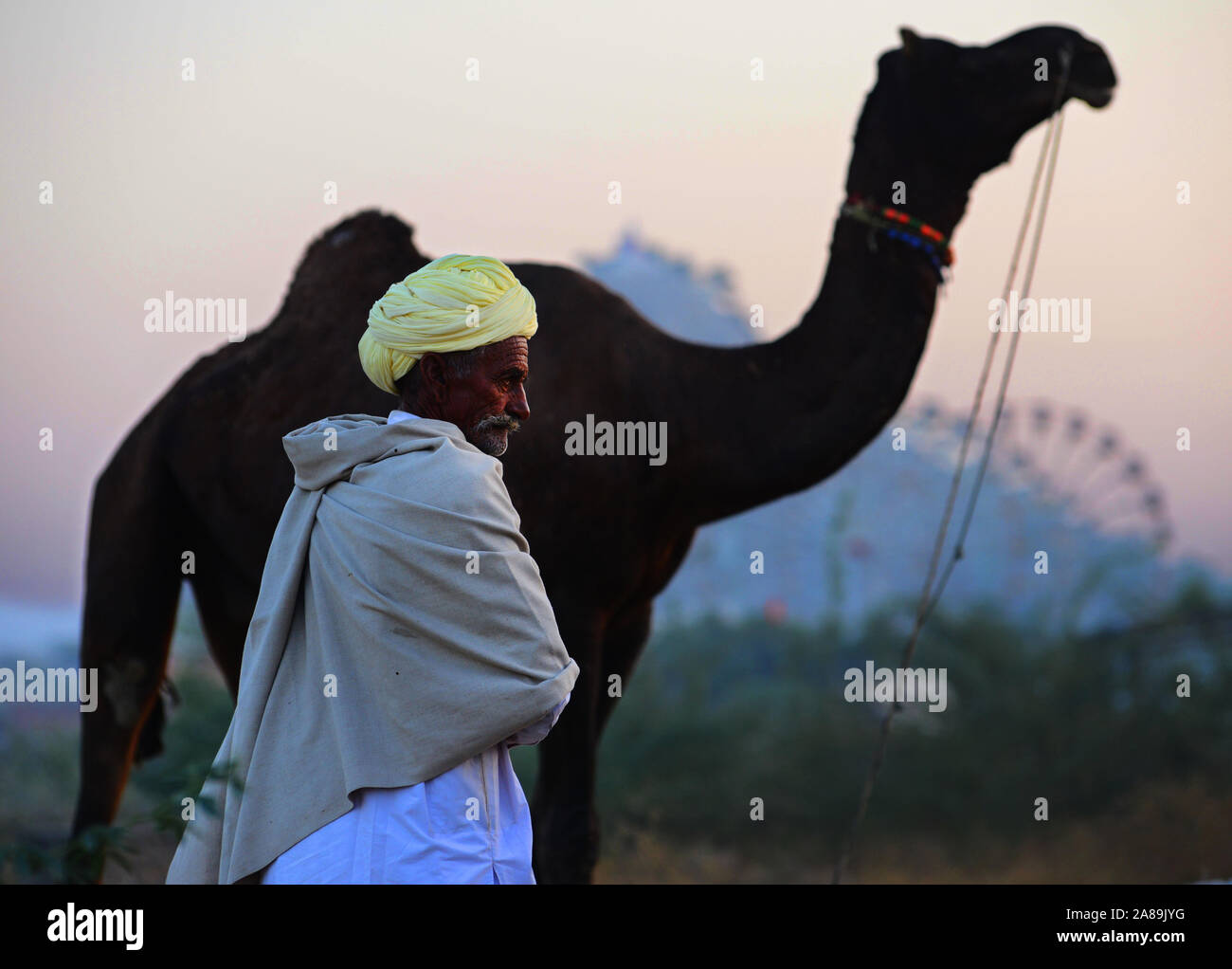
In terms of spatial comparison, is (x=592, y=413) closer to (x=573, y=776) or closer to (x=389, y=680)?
(x=573, y=776)

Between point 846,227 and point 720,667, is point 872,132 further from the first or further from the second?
point 720,667

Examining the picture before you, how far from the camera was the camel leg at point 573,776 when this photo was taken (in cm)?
515

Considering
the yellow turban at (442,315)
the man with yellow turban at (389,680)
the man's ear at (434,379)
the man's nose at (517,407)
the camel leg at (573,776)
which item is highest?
the yellow turban at (442,315)

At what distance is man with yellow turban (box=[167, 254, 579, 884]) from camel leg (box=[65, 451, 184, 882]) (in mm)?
2664

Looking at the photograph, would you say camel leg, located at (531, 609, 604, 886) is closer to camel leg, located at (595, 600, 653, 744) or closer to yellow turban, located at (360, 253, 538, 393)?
camel leg, located at (595, 600, 653, 744)

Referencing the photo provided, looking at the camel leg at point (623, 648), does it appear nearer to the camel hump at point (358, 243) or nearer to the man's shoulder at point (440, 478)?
the camel hump at point (358, 243)

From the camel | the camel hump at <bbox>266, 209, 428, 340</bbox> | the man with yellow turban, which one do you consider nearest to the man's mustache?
the man with yellow turban

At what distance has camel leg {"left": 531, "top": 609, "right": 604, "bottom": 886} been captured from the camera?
16.9ft

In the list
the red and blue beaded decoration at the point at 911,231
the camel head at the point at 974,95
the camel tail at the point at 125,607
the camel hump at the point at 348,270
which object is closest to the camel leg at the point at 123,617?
the camel tail at the point at 125,607

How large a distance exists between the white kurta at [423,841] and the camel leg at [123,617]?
282cm
